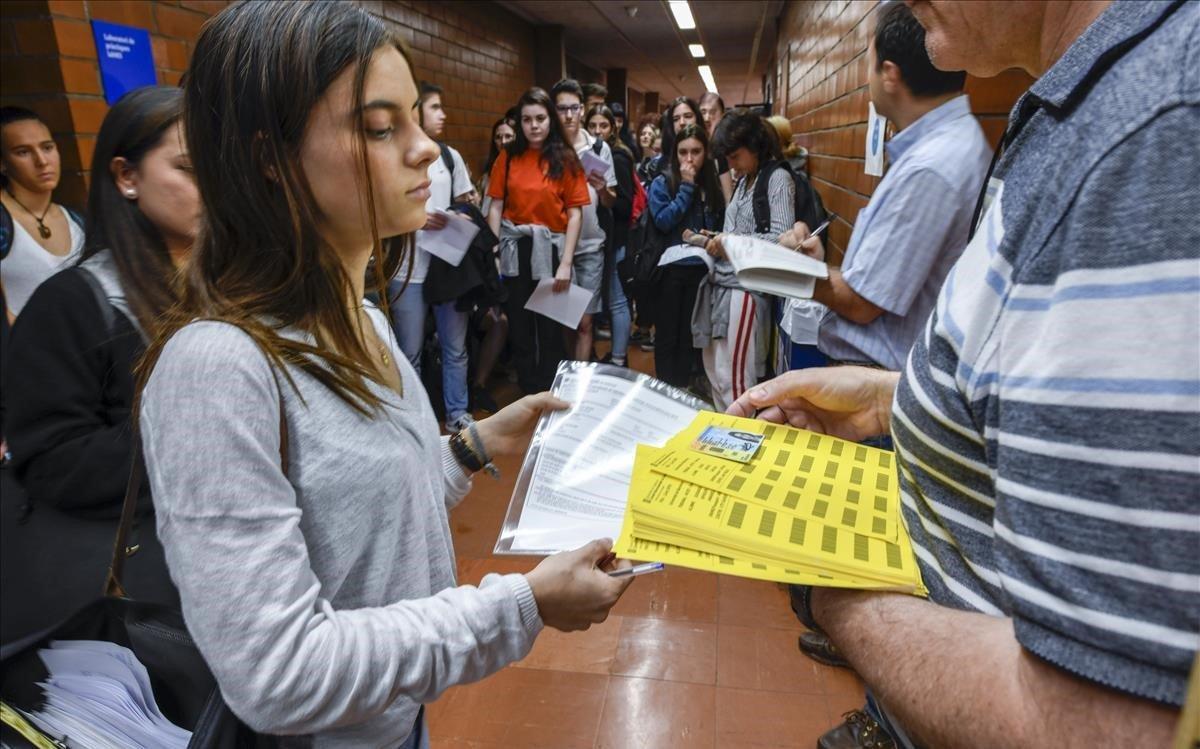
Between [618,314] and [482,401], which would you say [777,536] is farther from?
[618,314]

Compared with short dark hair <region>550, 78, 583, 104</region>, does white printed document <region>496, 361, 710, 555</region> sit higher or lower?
lower

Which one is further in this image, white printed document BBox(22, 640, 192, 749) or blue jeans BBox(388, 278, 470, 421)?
blue jeans BBox(388, 278, 470, 421)

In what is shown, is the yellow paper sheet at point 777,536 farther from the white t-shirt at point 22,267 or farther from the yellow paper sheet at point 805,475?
the white t-shirt at point 22,267

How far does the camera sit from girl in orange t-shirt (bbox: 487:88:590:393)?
167 inches

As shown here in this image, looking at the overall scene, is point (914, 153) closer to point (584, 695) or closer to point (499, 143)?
point (584, 695)

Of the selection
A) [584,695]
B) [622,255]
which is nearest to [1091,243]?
[584,695]

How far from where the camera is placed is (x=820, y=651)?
7.25 ft

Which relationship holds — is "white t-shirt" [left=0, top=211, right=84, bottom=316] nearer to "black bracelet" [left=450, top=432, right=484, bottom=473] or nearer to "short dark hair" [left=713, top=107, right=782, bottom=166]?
"black bracelet" [left=450, top=432, right=484, bottom=473]

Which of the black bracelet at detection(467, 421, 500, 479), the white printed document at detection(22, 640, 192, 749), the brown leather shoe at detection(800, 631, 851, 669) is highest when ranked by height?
the black bracelet at detection(467, 421, 500, 479)

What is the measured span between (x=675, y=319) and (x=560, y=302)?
0.72 m

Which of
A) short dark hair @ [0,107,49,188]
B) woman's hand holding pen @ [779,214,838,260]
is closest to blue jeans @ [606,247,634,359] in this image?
woman's hand holding pen @ [779,214,838,260]

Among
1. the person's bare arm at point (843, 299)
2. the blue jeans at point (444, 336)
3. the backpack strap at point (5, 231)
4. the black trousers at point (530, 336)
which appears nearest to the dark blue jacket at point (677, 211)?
the black trousers at point (530, 336)

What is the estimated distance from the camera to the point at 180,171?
1482 millimetres

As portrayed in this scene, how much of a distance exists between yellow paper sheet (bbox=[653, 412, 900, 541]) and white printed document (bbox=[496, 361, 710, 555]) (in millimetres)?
104
